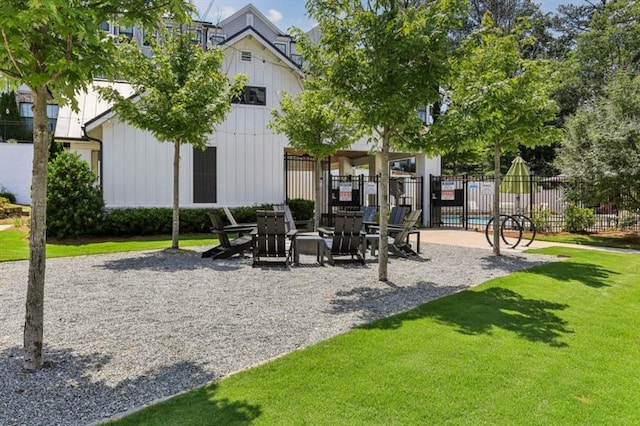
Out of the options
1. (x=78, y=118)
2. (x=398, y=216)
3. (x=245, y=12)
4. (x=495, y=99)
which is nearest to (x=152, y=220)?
(x=78, y=118)

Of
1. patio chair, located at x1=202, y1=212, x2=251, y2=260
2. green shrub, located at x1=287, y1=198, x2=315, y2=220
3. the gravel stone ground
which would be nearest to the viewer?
the gravel stone ground

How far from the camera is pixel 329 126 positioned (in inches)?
531

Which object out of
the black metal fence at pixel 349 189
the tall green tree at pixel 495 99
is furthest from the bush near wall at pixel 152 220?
the tall green tree at pixel 495 99

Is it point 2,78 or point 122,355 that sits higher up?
point 2,78

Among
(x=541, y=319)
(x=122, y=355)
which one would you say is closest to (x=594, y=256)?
(x=541, y=319)

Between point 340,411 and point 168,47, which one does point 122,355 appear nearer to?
point 340,411

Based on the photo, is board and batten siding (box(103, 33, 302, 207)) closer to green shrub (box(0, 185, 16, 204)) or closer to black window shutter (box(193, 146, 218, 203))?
black window shutter (box(193, 146, 218, 203))

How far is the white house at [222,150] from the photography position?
14617 mm

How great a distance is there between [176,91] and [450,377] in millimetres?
9325

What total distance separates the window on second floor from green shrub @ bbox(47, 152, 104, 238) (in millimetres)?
6107

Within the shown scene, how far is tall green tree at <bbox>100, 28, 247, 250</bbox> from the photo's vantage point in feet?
33.3

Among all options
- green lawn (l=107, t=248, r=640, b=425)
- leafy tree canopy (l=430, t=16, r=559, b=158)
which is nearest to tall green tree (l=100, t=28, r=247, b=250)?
leafy tree canopy (l=430, t=16, r=559, b=158)

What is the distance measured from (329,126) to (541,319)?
373 inches

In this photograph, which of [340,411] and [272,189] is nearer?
[340,411]
